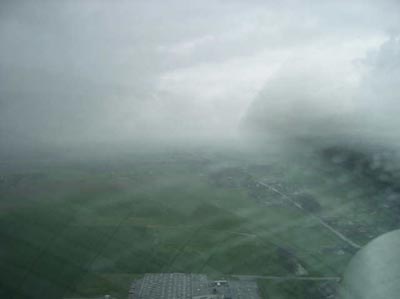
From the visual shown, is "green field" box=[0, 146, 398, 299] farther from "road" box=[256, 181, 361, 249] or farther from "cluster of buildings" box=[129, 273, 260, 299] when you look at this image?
"cluster of buildings" box=[129, 273, 260, 299]

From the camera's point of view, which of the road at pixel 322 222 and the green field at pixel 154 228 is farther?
the road at pixel 322 222

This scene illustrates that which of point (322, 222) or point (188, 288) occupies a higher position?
point (322, 222)

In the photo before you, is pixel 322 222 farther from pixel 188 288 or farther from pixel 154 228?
pixel 188 288

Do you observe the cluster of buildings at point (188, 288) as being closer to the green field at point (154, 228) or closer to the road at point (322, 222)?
the green field at point (154, 228)

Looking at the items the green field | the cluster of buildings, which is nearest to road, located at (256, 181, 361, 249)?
the green field

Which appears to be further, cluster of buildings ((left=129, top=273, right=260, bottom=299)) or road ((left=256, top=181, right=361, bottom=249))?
road ((left=256, top=181, right=361, bottom=249))

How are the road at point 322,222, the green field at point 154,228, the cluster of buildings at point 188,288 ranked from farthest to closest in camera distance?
the road at point 322,222
the green field at point 154,228
the cluster of buildings at point 188,288

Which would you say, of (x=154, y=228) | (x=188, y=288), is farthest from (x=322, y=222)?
(x=188, y=288)

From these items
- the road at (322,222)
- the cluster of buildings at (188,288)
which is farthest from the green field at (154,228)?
the cluster of buildings at (188,288)

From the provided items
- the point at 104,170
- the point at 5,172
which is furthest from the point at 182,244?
the point at 5,172
